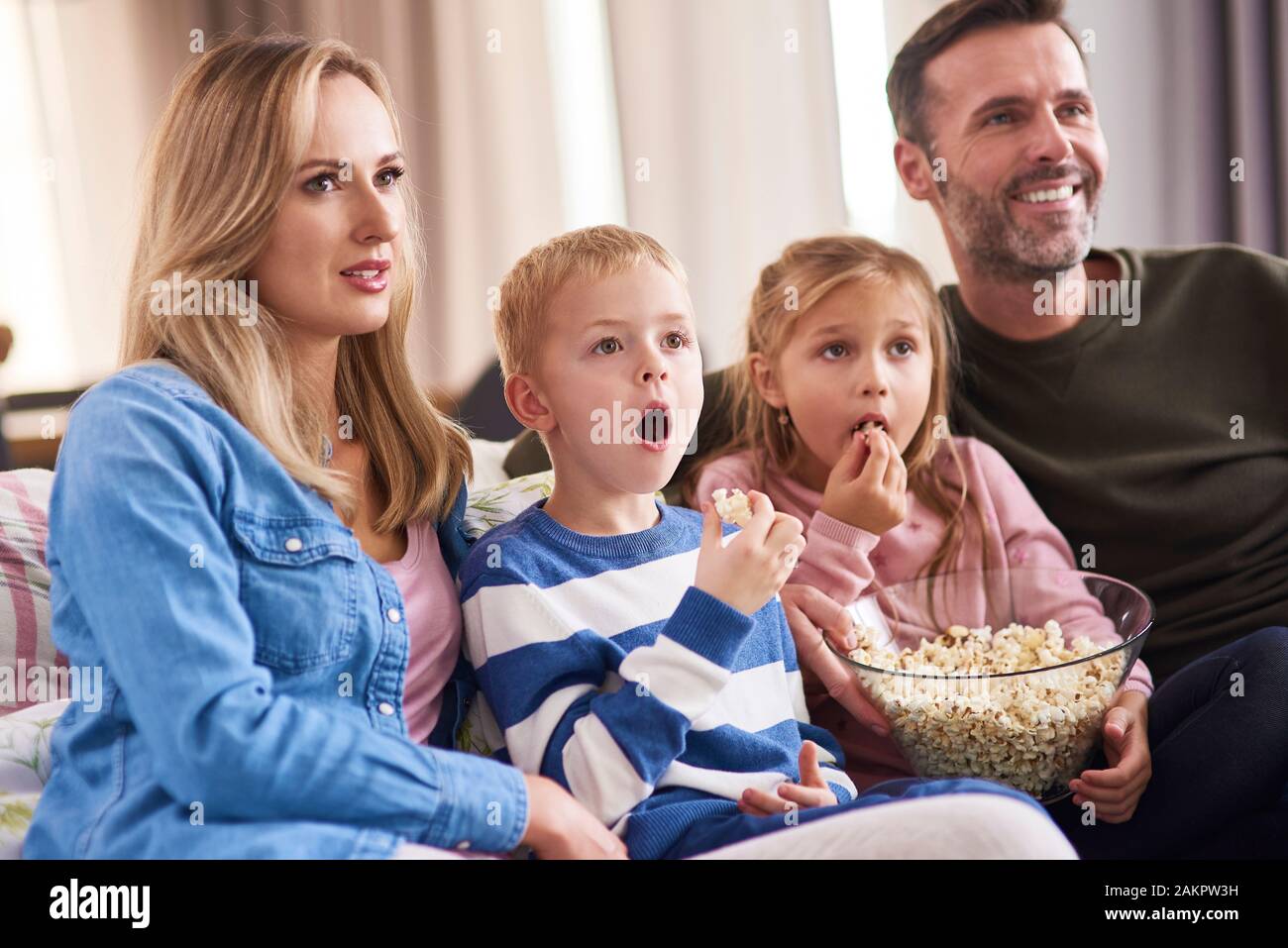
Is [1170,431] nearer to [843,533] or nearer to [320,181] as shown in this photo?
[843,533]

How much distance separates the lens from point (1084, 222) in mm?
1720

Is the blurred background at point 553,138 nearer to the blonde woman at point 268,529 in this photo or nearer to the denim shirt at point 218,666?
the blonde woman at point 268,529

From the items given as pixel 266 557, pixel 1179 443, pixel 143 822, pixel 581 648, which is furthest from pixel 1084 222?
pixel 143 822

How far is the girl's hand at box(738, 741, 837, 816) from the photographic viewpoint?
39.6 inches

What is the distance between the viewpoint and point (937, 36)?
5.86ft

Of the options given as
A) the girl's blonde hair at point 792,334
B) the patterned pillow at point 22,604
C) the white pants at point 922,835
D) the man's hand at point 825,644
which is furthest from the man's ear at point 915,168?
the patterned pillow at point 22,604

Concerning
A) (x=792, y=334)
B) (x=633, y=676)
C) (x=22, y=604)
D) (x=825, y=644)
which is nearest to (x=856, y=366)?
(x=792, y=334)

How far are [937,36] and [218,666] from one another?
1.44 meters

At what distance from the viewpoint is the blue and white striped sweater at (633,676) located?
Result: 98cm

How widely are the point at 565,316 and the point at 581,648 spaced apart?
319mm

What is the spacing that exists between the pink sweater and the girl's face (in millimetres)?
91

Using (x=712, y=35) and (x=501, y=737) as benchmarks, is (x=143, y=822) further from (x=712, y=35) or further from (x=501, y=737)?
(x=712, y=35)

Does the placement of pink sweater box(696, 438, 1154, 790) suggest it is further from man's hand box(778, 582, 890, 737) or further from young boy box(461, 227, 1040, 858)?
young boy box(461, 227, 1040, 858)

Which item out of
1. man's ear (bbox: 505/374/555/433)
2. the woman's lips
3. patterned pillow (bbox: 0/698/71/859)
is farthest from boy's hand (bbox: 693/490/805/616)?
patterned pillow (bbox: 0/698/71/859)
